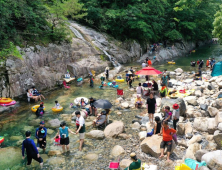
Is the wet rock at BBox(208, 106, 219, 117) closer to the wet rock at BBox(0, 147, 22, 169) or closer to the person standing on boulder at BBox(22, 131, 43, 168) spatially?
the person standing on boulder at BBox(22, 131, 43, 168)

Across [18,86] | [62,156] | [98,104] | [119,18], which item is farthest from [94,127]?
[119,18]

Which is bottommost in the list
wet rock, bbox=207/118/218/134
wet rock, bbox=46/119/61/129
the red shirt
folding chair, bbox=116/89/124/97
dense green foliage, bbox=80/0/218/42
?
wet rock, bbox=46/119/61/129

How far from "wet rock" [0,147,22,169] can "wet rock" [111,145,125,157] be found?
406cm

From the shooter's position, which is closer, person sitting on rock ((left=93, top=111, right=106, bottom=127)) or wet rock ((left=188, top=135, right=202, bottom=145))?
wet rock ((left=188, top=135, right=202, bottom=145))

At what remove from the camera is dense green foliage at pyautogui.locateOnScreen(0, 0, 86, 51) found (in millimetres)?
14906

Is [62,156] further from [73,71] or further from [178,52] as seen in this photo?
[178,52]

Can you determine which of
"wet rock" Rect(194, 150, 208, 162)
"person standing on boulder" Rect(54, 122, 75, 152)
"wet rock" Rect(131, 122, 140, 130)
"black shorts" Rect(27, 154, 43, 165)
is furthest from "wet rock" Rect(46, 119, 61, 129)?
"wet rock" Rect(194, 150, 208, 162)

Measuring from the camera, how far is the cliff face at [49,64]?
14.0m

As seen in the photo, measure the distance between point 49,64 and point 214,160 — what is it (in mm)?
15731

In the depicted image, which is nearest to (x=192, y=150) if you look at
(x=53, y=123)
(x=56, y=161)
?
(x=56, y=161)

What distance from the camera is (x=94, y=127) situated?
35.0ft

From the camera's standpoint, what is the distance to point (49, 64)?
17906 millimetres

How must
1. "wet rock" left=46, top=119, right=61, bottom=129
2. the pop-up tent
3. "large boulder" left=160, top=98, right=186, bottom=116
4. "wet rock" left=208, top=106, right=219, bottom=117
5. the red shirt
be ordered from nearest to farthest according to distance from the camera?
the red shirt → "wet rock" left=208, top=106, right=219, bottom=117 → "large boulder" left=160, top=98, right=186, bottom=116 → "wet rock" left=46, top=119, right=61, bottom=129 → the pop-up tent

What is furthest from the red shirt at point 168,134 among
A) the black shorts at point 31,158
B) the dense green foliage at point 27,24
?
the dense green foliage at point 27,24
